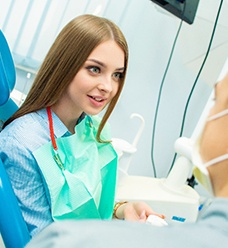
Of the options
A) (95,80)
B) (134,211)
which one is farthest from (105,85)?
(134,211)

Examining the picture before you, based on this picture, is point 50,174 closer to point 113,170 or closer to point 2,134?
point 2,134

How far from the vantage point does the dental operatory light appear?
1269 mm

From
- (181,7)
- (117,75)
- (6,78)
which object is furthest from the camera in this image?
(181,7)

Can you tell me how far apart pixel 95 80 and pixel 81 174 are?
0.28 meters

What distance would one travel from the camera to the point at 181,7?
131cm

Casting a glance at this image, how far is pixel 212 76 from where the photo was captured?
69.2 inches

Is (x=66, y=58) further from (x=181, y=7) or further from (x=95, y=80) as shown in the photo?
(x=181, y=7)

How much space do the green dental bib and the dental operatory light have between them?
51 centimetres

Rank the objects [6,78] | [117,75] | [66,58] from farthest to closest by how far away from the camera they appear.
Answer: [117,75], [66,58], [6,78]

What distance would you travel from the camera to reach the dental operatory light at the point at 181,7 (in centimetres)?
127

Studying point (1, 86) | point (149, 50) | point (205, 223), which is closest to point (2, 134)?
point (1, 86)

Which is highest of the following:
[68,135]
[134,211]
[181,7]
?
[181,7]

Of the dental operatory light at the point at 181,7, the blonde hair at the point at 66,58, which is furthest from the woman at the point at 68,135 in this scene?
the dental operatory light at the point at 181,7

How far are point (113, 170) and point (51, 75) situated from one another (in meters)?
0.39
